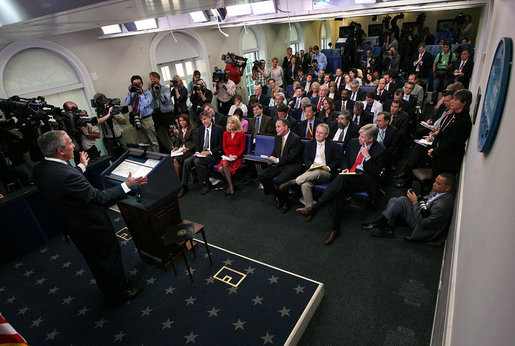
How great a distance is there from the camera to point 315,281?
301 centimetres

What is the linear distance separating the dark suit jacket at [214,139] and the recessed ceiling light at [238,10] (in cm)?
284

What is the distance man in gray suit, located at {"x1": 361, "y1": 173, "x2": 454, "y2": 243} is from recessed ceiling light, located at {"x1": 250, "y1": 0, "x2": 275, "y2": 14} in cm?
469

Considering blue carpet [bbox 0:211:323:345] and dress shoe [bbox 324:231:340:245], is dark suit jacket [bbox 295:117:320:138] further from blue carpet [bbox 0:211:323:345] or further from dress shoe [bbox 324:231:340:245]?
blue carpet [bbox 0:211:323:345]

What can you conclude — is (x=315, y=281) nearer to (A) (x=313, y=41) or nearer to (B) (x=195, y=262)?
Answer: (B) (x=195, y=262)

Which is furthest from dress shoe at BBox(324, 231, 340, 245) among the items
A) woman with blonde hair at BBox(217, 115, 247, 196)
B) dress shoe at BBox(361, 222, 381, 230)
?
woman with blonde hair at BBox(217, 115, 247, 196)

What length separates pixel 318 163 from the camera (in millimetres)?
4285

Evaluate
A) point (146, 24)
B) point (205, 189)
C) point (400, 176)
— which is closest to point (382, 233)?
point (400, 176)

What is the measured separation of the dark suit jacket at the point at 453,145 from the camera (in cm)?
344

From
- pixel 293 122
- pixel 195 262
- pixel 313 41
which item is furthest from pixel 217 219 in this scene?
pixel 313 41

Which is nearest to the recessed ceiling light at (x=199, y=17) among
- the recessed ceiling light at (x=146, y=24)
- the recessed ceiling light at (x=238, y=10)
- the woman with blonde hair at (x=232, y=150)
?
the recessed ceiling light at (x=238, y=10)

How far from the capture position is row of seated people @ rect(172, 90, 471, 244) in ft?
11.3

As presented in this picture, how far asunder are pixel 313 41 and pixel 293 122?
1103cm

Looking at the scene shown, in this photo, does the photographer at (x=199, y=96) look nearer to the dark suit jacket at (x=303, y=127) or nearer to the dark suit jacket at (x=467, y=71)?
the dark suit jacket at (x=303, y=127)

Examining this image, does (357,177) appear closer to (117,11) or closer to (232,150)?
(232,150)
